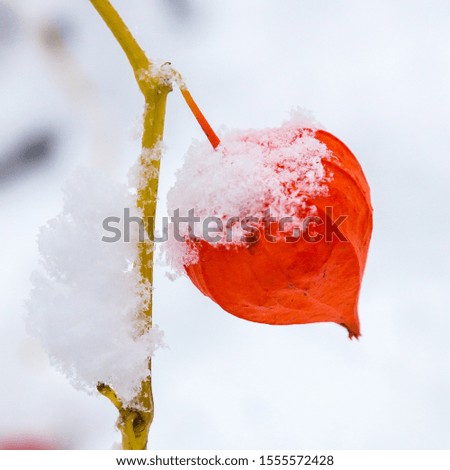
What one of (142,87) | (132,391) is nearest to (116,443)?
(132,391)

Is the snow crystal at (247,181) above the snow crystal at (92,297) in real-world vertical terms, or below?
above

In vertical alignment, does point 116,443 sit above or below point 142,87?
below

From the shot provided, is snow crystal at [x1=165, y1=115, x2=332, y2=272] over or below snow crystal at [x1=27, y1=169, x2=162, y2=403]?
over

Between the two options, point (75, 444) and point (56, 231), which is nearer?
point (56, 231)

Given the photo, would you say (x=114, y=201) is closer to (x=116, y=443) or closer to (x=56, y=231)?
(x=56, y=231)
